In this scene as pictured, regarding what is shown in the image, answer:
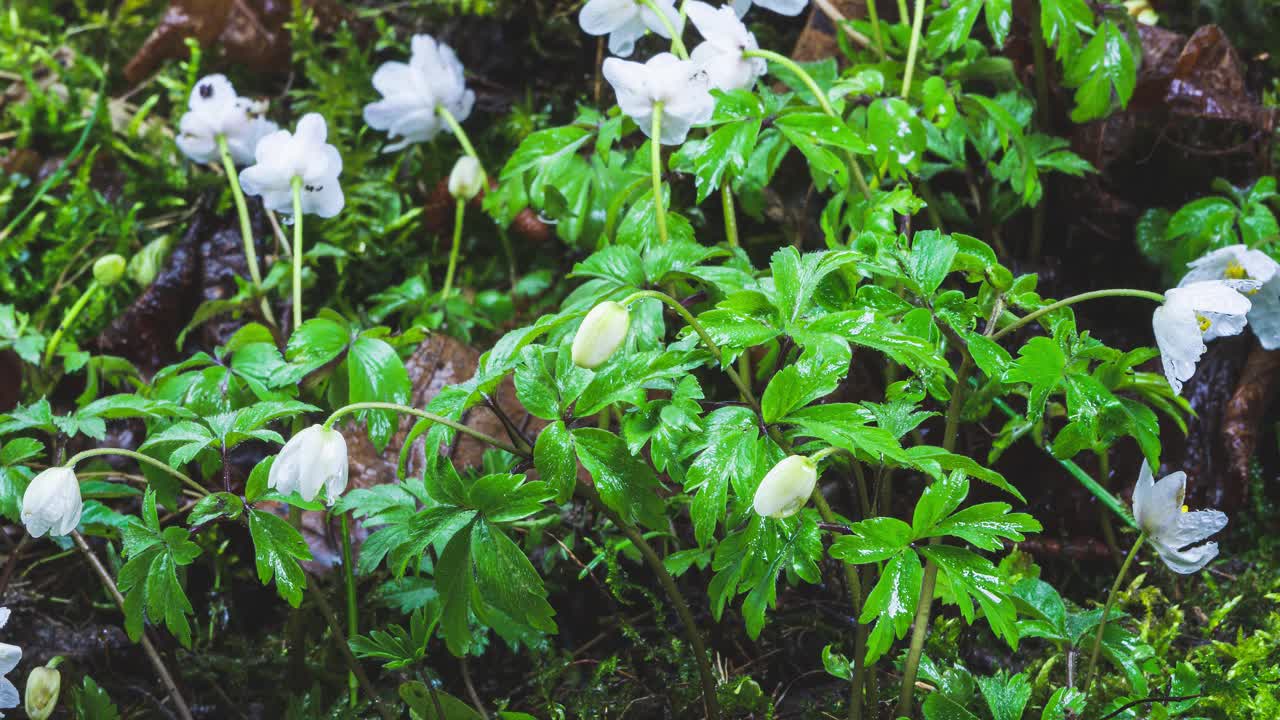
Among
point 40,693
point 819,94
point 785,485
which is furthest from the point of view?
point 819,94

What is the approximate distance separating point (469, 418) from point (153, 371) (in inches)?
36.0

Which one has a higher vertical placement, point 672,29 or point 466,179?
point 672,29

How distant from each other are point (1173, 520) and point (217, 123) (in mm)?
2283

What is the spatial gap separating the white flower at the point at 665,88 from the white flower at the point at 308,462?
2.59ft

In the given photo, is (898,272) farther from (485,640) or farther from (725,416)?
(485,640)

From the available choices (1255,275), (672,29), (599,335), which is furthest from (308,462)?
(1255,275)

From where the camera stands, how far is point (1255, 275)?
1.89 meters

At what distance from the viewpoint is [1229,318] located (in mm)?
1635

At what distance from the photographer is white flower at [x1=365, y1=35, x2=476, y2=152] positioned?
248cm

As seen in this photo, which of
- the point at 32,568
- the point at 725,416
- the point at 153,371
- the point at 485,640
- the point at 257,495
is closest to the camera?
the point at 725,416

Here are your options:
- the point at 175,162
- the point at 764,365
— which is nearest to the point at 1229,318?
the point at 764,365

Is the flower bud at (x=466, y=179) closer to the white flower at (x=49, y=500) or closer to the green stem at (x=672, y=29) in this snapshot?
the green stem at (x=672, y=29)

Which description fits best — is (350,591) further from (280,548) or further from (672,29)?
(672,29)

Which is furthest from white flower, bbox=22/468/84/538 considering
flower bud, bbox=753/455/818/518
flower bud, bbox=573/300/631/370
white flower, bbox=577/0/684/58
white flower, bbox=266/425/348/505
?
white flower, bbox=577/0/684/58
